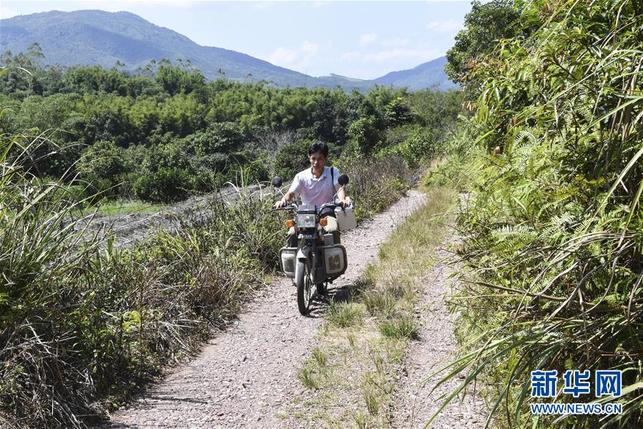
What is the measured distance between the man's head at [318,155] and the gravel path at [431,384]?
1804 millimetres

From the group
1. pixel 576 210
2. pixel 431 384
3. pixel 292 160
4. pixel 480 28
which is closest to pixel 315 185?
pixel 431 384

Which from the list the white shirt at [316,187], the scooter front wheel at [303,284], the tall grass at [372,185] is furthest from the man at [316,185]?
the tall grass at [372,185]

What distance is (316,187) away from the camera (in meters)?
5.68

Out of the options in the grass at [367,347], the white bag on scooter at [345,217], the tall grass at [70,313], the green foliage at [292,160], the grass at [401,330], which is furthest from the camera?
the green foliage at [292,160]

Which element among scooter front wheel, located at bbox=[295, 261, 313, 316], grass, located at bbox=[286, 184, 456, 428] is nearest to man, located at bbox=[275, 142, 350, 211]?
scooter front wheel, located at bbox=[295, 261, 313, 316]

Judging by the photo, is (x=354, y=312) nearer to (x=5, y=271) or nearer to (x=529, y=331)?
(x=5, y=271)

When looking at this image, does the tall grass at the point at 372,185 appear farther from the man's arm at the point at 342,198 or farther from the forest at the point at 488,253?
the man's arm at the point at 342,198

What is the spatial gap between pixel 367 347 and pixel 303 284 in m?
1.24

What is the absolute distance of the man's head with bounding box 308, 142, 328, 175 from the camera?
5562 millimetres

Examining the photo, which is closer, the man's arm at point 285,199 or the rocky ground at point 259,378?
the rocky ground at point 259,378

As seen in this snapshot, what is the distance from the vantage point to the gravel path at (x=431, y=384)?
2932mm

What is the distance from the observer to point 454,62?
76.6 feet

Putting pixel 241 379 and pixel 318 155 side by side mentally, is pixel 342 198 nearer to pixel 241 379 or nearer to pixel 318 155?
pixel 318 155

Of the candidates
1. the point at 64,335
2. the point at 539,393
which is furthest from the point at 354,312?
the point at 539,393
